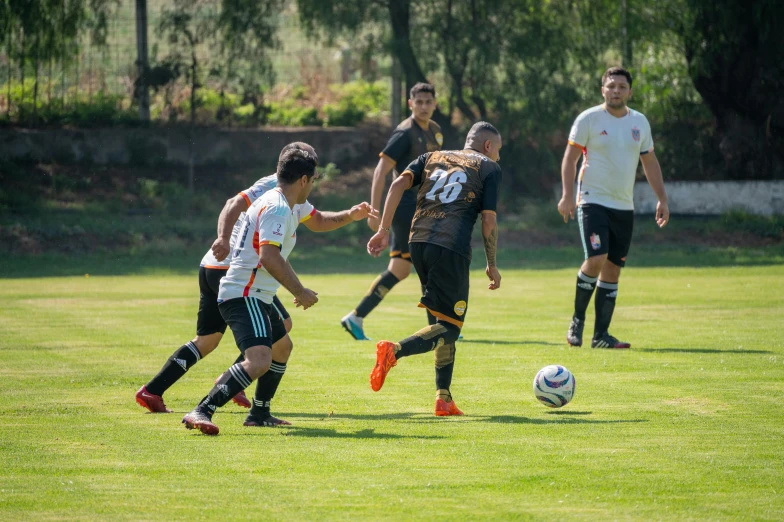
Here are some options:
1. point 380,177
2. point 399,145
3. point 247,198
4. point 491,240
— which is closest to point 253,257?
point 247,198

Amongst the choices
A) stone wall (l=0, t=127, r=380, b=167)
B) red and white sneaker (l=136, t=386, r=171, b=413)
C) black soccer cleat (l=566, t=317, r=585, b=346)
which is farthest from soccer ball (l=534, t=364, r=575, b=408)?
stone wall (l=0, t=127, r=380, b=167)

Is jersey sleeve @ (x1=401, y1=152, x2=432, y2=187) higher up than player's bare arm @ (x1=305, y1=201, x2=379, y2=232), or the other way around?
jersey sleeve @ (x1=401, y1=152, x2=432, y2=187)

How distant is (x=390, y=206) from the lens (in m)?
7.63

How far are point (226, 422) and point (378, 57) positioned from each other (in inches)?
812

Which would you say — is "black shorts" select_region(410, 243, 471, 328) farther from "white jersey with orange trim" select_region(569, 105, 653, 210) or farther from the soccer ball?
"white jersey with orange trim" select_region(569, 105, 653, 210)

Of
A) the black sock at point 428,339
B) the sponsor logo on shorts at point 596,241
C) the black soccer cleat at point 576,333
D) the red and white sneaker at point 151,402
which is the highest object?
the sponsor logo on shorts at point 596,241

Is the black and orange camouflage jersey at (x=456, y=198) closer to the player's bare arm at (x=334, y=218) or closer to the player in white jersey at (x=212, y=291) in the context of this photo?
the player's bare arm at (x=334, y=218)

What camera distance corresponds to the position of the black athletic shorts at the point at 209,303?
7.39m

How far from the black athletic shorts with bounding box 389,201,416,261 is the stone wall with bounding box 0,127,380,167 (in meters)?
16.8

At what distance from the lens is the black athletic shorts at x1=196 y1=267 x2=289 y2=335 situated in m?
7.39

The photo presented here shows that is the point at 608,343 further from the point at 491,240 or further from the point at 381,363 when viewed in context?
the point at 381,363

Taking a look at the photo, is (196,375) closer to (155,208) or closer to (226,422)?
(226,422)

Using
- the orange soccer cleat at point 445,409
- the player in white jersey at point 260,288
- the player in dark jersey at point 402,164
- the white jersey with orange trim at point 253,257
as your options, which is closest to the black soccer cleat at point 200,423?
the player in white jersey at point 260,288

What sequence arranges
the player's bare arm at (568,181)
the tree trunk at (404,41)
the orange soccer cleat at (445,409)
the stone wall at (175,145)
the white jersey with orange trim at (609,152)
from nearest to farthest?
1. the orange soccer cleat at (445,409)
2. the player's bare arm at (568,181)
3. the white jersey with orange trim at (609,152)
4. the tree trunk at (404,41)
5. the stone wall at (175,145)
